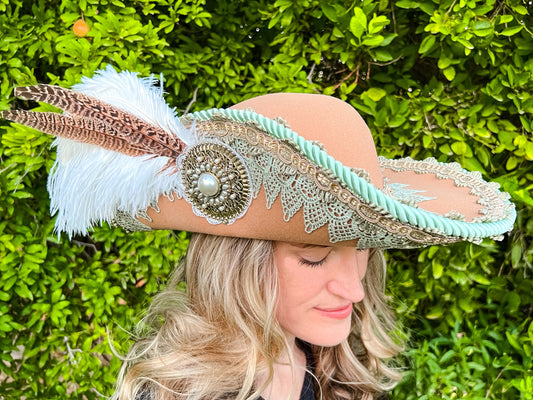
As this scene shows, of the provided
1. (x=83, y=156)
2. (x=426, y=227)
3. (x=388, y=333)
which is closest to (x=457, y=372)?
(x=388, y=333)

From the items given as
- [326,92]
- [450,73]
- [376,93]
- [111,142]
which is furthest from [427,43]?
[111,142]

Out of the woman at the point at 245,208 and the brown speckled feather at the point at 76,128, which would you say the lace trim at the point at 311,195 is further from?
the brown speckled feather at the point at 76,128

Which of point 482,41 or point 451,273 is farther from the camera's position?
point 451,273

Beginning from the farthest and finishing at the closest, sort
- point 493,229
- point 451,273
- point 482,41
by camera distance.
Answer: point 451,273
point 482,41
point 493,229

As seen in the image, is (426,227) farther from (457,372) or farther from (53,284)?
(53,284)

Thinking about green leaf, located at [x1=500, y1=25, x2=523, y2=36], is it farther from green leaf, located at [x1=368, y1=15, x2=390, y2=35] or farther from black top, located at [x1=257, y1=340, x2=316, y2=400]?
black top, located at [x1=257, y1=340, x2=316, y2=400]

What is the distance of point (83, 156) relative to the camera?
3.65 ft

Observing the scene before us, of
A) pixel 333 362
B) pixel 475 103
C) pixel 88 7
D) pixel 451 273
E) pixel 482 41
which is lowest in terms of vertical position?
pixel 333 362

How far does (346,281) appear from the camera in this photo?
3.74ft

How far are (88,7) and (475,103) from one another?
1.39 metres

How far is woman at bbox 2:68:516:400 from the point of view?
93cm

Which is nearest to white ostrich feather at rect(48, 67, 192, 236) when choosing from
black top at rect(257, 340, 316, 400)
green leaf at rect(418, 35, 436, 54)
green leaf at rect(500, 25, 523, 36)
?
black top at rect(257, 340, 316, 400)

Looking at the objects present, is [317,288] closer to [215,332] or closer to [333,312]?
[333,312]

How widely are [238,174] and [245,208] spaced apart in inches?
3.0
